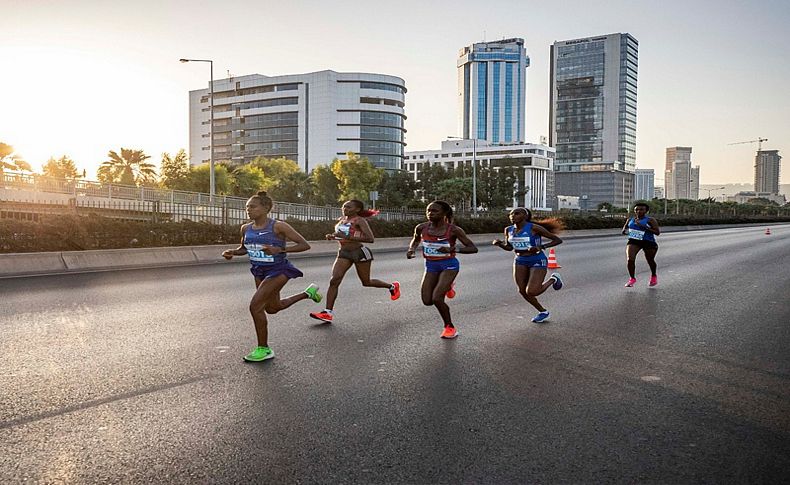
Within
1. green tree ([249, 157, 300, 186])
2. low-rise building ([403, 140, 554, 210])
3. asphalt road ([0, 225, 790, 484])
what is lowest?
asphalt road ([0, 225, 790, 484])

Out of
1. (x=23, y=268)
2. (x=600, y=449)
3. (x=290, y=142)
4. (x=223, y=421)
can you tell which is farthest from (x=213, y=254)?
(x=290, y=142)

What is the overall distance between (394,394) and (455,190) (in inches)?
3144

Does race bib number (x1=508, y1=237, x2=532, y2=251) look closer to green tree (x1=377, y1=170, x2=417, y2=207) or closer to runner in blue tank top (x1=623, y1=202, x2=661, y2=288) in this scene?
runner in blue tank top (x1=623, y1=202, x2=661, y2=288)

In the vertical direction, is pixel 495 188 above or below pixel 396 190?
above

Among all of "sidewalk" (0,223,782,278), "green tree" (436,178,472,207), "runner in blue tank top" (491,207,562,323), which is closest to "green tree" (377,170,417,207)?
"green tree" (436,178,472,207)

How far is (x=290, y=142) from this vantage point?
425ft

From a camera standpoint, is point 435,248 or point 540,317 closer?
point 435,248

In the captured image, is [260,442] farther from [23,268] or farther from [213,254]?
[213,254]

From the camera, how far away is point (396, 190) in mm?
76875

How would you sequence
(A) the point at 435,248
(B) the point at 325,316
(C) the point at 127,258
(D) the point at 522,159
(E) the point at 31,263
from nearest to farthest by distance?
(A) the point at 435,248
(B) the point at 325,316
(E) the point at 31,263
(C) the point at 127,258
(D) the point at 522,159

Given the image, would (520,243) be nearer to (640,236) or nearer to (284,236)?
(284,236)

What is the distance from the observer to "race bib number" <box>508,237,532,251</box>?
8.72m

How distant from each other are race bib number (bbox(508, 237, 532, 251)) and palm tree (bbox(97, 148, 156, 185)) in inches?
2438

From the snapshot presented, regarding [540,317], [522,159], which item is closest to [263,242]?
[540,317]
